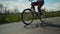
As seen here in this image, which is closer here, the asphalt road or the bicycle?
the asphalt road

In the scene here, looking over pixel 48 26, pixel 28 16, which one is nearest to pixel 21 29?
pixel 28 16

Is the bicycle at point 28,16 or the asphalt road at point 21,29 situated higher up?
the bicycle at point 28,16

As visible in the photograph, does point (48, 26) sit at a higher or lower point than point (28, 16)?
lower

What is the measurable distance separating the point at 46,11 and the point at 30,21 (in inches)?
8.7

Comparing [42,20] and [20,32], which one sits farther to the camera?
[42,20]

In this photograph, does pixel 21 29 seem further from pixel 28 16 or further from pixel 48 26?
pixel 48 26

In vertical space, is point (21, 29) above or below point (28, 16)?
below

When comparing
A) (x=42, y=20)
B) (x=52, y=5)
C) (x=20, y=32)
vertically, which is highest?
(x=52, y=5)

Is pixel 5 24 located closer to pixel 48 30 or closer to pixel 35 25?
pixel 35 25

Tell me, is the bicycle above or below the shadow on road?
above

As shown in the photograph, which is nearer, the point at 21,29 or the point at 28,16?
the point at 21,29

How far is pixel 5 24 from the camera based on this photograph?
160cm

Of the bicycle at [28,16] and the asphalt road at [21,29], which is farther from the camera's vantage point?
the bicycle at [28,16]

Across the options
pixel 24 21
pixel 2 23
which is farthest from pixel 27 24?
pixel 2 23
